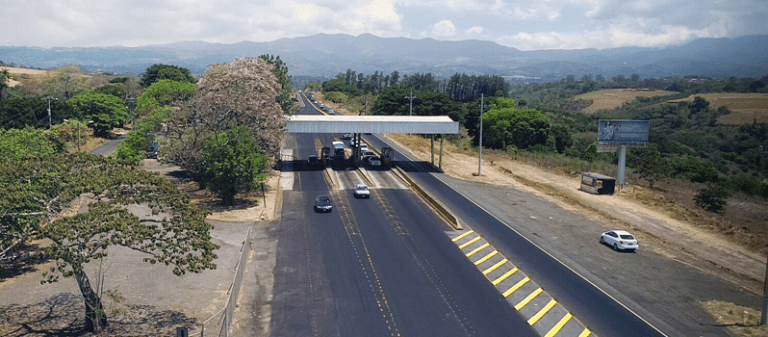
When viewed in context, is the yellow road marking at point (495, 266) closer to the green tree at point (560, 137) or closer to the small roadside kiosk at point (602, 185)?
the small roadside kiosk at point (602, 185)

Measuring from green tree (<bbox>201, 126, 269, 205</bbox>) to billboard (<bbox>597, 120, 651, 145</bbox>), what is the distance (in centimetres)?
4137

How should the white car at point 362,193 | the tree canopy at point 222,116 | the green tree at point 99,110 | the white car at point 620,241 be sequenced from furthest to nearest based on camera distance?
1. the green tree at point 99,110
2. the white car at point 362,193
3. the tree canopy at point 222,116
4. the white car at point 620,241

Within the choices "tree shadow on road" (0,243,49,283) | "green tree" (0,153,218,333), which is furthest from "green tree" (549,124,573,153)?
"green tree" (0,153,218,333)

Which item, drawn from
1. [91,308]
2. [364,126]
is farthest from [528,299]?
[364,126]

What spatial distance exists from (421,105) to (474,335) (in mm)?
109875

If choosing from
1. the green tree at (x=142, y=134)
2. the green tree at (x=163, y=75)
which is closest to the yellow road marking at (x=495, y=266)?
the green tree at (x=142, y=134)

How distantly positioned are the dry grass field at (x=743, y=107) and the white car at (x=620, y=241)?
417 feet

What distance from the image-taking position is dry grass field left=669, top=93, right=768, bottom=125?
14707 centimetres

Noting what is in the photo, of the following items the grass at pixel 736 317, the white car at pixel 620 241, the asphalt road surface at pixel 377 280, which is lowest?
the grass at pixel 736 317

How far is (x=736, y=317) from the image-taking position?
29.5m

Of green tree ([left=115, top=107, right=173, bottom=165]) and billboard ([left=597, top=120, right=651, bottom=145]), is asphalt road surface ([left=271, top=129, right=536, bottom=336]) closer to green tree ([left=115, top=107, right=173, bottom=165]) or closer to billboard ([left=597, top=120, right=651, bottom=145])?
green tree ([left=115, top=107, right=173, bottom=165])

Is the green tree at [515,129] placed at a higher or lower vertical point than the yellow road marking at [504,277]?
higher

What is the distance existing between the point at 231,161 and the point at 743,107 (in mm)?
165596

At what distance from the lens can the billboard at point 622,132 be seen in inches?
2596
